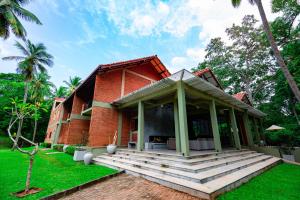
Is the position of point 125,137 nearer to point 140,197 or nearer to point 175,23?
point 140,197

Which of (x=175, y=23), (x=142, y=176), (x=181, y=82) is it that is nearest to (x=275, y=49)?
(x=181, y=82)

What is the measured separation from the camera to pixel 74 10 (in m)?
9.96

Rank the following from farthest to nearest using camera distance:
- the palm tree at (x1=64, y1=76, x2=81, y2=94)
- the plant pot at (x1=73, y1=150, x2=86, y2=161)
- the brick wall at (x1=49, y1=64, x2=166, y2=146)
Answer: the palm tree at (x1=64, y1=76, x2=81, y2=94) → the brick wall at (x1=49, y1=64, x2=166, y2=146) → the plant pot at (x1=73, y1=150, x2=86, y2=161)

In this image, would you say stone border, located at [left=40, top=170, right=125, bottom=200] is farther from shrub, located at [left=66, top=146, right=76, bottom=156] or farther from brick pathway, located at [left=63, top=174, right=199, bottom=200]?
shrub, located at [left=66, top=146, right=76, bottom=156]

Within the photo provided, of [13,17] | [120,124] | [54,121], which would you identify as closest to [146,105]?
[120,124]

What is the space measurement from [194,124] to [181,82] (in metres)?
9.10

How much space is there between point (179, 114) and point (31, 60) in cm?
2242

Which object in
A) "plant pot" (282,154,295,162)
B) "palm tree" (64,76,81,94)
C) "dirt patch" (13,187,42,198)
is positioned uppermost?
"palm tree" (64,76,81,94)

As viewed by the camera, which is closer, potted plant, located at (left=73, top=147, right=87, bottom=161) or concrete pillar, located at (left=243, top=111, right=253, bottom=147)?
potted plant, located at (left=73, top=147, right=87, bottom=161)

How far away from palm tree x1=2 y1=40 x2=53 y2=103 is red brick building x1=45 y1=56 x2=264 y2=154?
941 centimetres


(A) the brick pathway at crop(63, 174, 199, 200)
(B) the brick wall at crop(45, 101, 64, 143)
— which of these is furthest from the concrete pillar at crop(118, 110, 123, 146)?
(B) the brick wall at crop(45, 101, 64, 143)

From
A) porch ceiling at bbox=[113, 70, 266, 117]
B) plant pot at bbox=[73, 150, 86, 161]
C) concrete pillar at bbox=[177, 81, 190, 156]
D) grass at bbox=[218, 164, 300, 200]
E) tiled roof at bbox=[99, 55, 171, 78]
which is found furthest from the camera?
tiled roof at bbox=[99, 55, 171, 78]

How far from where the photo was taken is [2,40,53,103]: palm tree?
18.1m

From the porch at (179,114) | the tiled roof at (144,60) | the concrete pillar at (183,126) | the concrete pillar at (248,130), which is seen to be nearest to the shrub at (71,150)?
the porch at (179,114)
